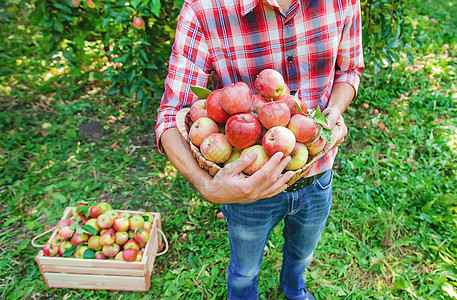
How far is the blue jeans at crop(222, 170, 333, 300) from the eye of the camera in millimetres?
Result: 1691

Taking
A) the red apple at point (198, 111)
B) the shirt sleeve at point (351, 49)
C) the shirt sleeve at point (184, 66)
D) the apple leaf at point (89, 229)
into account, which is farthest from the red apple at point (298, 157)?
the apple leaf at point (89, 229)

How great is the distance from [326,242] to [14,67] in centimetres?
518

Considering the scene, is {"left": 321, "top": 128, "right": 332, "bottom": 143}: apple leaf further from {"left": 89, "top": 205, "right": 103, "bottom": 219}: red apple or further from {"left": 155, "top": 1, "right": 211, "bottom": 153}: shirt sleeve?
{"left": 89, "top": 205, "right": 103, "bottom": 219}: red apple

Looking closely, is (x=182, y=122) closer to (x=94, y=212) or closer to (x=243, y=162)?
(x=243, y=162)

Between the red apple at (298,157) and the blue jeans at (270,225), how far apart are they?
368mm

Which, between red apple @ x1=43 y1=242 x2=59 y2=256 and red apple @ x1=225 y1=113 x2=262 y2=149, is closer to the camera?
red apple @ x1=225 y1=113 x2=262 y2=149

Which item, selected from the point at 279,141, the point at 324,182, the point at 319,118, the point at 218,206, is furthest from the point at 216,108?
the point at 218,206

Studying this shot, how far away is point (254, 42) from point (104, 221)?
190cm

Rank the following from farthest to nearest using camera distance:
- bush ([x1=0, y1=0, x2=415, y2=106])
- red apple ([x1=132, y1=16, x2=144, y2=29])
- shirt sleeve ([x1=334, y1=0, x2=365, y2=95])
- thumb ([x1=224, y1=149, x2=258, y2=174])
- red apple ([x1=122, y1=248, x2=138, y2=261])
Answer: bush ([x1=0, y1=0, x2=415, y2=106]) < red apple ([x1=132, y1=16, x2=144, y2=29]) < red apple ([x1=122, y1=248, x2=138, y2=261]) < shirt sleeve ([x1=334, y1=0, x2=365, y2=95]) < thumb ([x1=224, y1=149, x2=258, y2=174])

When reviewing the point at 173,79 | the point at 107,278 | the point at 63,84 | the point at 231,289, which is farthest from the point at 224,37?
the point at 63,84

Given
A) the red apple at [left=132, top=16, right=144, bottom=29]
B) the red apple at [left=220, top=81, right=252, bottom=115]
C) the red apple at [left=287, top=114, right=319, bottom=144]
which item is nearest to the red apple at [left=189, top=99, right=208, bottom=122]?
the red apple at [left=220, top=81, right=252, bottom=115]

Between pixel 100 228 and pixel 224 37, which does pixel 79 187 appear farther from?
pixel 224 37

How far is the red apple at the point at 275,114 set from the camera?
1264 mm

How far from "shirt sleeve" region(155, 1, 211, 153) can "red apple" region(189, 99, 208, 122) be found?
98 mm
